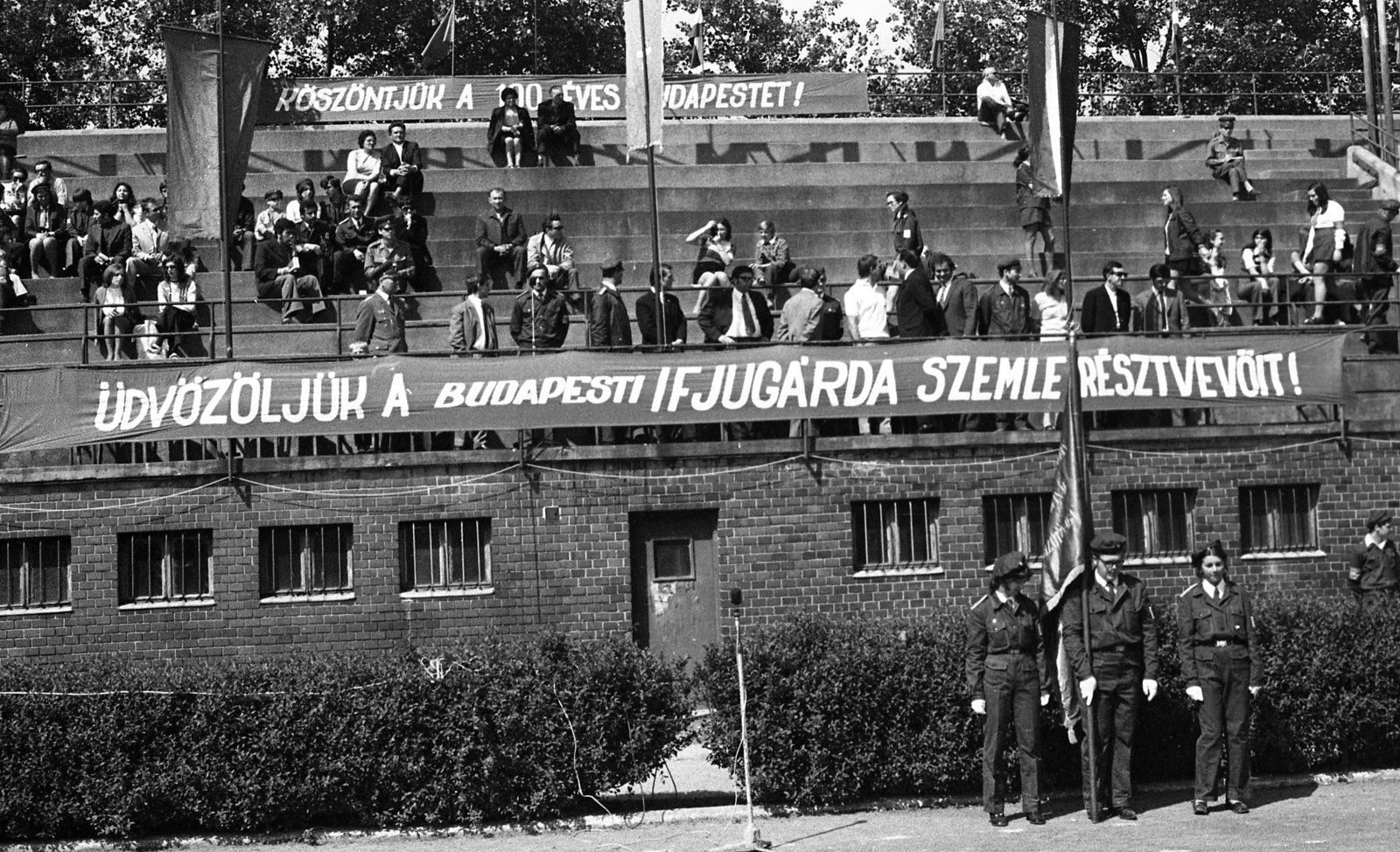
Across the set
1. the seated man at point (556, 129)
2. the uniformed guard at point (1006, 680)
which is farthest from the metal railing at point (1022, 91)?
the uniformed guard at point (1006, 680)

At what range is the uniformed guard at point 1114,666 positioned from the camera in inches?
505

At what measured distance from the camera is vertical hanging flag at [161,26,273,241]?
18.8 metres

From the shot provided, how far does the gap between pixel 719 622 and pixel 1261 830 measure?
24.5 ft

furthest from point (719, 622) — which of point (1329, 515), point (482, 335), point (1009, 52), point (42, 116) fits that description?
point (1009, 52)

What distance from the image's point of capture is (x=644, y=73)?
19.8m

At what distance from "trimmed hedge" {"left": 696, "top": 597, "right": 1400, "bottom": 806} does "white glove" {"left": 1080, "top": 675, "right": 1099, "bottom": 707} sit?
1.45 feet

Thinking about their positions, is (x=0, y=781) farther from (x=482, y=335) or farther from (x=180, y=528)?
(x=482, y=335)

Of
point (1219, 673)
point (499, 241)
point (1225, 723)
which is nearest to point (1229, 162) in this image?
point (499, 241)

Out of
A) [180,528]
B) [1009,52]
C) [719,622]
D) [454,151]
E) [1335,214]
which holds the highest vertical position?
[1009,52]

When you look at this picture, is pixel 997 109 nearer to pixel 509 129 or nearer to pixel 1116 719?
pixel 509 129

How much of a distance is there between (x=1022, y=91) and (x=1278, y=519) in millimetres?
21517

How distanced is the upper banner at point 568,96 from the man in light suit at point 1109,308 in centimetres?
1168

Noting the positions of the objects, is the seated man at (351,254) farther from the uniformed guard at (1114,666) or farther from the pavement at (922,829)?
the uniformed guard at (1114,666)

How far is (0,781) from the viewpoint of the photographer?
12.4 m
